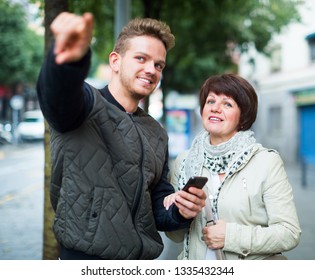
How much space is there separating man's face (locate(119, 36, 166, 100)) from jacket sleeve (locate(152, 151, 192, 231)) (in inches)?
17.3

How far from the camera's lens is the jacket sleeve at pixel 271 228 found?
2.02 meters

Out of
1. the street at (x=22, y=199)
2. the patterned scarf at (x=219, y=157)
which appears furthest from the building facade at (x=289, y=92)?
the patterned scarf at (x=219, y=157)

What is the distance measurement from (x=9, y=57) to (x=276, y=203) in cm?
642

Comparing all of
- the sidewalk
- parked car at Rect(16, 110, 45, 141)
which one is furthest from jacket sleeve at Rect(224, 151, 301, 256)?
parked car at Rect(16, 110, 45, 141)

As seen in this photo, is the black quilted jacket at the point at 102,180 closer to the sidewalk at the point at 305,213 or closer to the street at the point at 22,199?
the street at the point at 22,199

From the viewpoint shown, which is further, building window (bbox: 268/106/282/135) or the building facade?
building window (bbox: 268/106/282/135)

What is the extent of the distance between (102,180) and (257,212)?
0.76 m

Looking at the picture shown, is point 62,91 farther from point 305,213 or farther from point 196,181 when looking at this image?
point 305,213

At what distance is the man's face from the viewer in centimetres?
193

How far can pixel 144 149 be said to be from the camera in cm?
189

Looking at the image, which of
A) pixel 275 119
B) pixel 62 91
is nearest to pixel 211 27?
pixel 275 119

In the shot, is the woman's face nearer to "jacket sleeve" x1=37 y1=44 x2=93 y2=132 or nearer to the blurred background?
the blurred background

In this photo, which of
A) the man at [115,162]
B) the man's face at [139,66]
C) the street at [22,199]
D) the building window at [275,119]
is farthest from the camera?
the building window at [275,119]

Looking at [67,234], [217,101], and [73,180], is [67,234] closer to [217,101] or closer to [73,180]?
[73,180]
